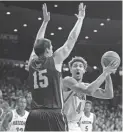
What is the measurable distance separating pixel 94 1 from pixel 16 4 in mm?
3803

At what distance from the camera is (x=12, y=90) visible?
1989cm

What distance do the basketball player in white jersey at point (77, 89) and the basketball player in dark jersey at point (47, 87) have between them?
15.3 inches

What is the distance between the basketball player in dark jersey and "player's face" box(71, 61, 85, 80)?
1.04 m

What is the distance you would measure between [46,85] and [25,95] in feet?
48.9

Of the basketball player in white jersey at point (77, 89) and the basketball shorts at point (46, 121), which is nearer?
the basketball shorts at point (46, 121)

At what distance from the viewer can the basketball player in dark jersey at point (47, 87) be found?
4.02m

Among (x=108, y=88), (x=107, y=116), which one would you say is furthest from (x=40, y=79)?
(x=107, y=116)

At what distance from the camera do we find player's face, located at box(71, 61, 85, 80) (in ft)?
16.7

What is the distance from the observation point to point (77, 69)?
5094 millimetres

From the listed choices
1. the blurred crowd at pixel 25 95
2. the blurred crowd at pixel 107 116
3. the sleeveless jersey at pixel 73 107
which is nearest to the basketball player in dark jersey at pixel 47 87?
the sleeveless jersey at pixel 73 107

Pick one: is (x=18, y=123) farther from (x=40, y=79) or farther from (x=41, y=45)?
(x=41, y=45)

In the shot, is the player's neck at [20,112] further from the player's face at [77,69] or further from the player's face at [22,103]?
the player's face at [77,69]

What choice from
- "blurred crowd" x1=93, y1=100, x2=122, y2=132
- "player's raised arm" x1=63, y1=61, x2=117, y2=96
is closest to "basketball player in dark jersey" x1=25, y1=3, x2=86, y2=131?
"player's raised arm" x1=63, y1=61, x2=117, y2=96

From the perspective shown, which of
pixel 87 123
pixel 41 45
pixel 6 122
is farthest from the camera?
pixel 87 123
